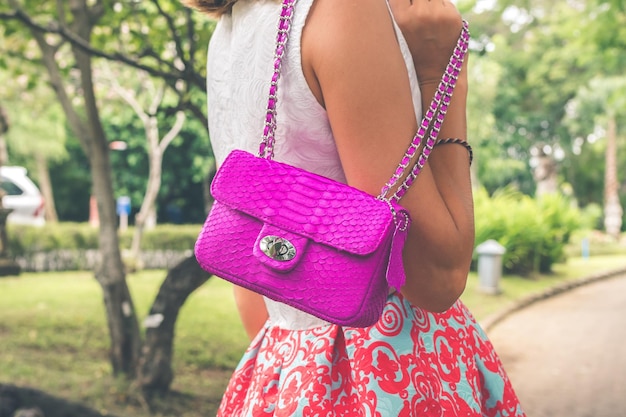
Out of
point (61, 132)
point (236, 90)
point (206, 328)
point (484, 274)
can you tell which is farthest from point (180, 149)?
point (236, 90)

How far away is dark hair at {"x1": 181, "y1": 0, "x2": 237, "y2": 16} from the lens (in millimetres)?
1294

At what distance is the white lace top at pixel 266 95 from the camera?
1.12 meters

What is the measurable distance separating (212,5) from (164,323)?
412 cm

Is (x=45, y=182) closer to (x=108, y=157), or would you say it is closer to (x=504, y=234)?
(x=504, y=234)

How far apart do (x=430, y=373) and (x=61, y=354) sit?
741 cm

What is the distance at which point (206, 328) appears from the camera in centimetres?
891

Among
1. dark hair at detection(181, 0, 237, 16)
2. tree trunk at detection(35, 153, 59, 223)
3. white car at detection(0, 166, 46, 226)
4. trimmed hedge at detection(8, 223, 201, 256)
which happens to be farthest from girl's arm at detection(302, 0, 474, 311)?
tree trunk at detection(35, 153, 59, 223)

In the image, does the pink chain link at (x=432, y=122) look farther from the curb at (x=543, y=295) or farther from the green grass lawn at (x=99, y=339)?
the curb at (x=543, y=295)

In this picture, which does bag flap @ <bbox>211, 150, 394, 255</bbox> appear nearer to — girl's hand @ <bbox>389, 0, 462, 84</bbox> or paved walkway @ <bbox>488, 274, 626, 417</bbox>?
girl's hand @ <bbox>389, 0, 462, 84</bbox>

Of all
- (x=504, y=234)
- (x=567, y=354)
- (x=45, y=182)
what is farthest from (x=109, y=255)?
(x=45, y=182)

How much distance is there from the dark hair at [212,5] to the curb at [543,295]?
8.89 metres

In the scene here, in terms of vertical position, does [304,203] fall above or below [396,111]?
below

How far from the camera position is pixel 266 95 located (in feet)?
3.88

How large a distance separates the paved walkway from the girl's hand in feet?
19.0
